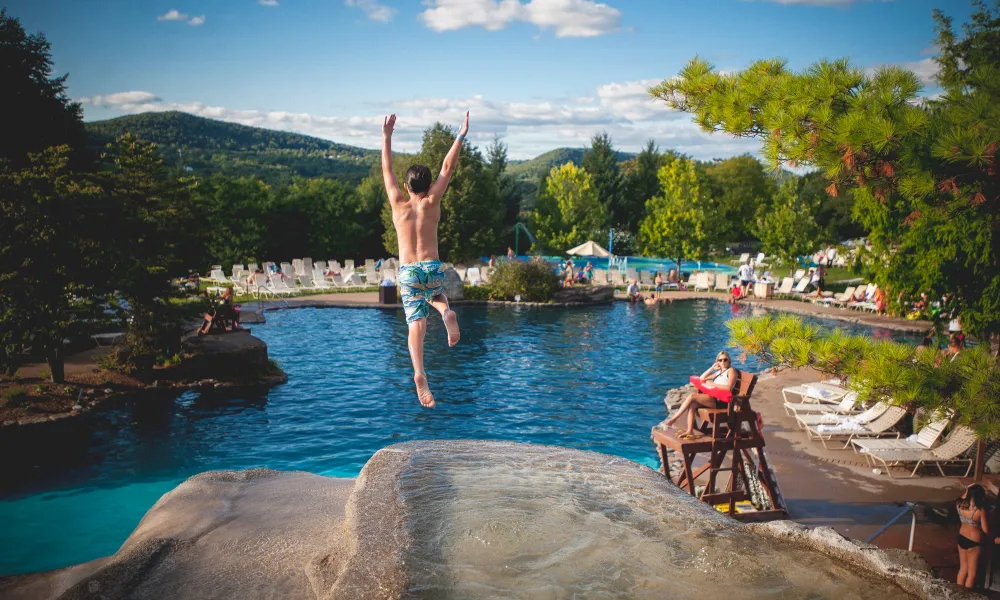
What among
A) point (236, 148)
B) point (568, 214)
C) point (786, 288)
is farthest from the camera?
point (236, 148)

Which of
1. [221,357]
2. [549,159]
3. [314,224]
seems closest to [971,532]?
[221,357]

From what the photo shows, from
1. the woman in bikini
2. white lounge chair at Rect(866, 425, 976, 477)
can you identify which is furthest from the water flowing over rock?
white lounge chair at Rect(866, 425, 976, 477)

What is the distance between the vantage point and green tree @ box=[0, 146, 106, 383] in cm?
1240

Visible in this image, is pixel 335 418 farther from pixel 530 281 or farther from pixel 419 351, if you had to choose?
pixel 530 281

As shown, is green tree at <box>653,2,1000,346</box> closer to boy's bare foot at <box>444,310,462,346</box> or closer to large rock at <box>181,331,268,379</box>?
boy's bare foot at <box>444,310,462,346</box>

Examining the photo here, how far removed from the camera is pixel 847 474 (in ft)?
30.9

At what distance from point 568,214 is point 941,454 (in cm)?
3456

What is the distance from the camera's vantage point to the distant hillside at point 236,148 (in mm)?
69625

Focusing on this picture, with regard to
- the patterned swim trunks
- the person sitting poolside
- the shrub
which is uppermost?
the patterned swim trunks

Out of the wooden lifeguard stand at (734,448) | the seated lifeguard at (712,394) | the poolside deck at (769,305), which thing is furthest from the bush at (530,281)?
the wooden lifeguard stand at (734,448)

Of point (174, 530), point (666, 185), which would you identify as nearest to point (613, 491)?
point (174, 530)

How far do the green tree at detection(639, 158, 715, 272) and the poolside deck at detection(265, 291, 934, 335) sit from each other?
5.79m

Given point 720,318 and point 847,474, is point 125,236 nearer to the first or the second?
point 847,474

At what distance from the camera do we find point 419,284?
5664mm
